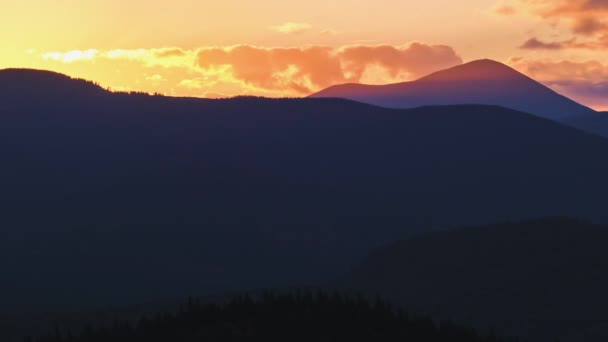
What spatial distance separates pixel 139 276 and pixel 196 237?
25.2 metres

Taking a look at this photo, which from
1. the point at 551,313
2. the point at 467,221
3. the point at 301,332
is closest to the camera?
the point at 301,332

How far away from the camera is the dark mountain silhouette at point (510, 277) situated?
78.9m

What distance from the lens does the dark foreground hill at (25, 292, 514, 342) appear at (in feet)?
108

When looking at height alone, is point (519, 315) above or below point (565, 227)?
below

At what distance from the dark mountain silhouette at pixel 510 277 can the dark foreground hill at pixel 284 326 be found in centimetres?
3454

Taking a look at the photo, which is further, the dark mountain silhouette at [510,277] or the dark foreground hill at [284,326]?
the dark mountain silhouette at [510,277]

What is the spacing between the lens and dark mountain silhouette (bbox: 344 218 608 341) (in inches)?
3108

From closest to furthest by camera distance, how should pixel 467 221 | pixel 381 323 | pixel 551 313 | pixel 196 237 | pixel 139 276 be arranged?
pixel 381 323 < pixel 551 313 < pixel 139 276 < pixel 196 237 < pixel 467 221

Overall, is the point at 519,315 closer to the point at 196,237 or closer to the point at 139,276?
the point at 139,276

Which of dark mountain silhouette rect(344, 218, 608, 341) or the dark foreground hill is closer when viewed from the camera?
the dark foreground hill

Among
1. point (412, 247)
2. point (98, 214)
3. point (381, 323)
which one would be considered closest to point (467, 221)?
point (98, 214)

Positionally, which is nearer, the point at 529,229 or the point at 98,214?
the point at 529,229

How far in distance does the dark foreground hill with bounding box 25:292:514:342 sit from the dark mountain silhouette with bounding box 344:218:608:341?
113 feet

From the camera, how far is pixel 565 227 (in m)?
106
